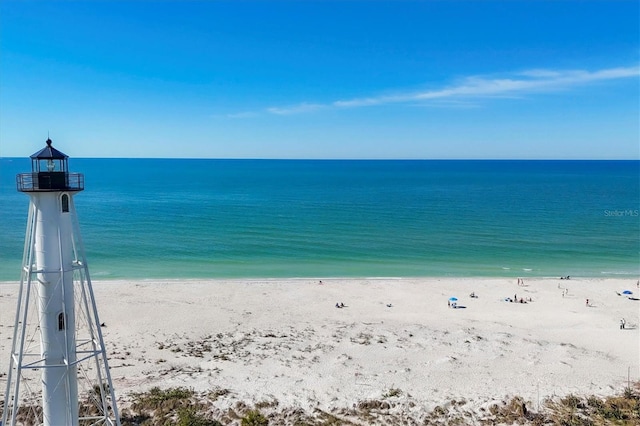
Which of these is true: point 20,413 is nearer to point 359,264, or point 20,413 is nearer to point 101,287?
point 101,287

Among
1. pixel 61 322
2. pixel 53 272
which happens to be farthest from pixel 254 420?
pixel 53 272

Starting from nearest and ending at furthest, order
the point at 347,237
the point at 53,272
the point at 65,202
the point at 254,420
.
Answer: the point at 53,272
the point at 65,202
the point at 254,420
the point at 347,237

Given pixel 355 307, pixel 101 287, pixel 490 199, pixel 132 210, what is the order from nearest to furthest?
pixel 355 307, pixel 101 287, pixel 132 210, pixel 490 199

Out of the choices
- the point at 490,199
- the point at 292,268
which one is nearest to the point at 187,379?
the point at 292,268

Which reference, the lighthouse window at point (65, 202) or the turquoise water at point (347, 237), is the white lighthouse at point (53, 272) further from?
the turquoise water at point (347, 237)

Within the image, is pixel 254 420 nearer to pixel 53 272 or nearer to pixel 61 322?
pixel 61 322

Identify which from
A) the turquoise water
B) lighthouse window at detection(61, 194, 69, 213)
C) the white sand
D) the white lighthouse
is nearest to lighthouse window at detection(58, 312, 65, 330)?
the white lighthouse

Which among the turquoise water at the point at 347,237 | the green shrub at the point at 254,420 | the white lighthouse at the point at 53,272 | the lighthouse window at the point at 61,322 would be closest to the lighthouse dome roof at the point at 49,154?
the white lighthouse at the point at 53,272
